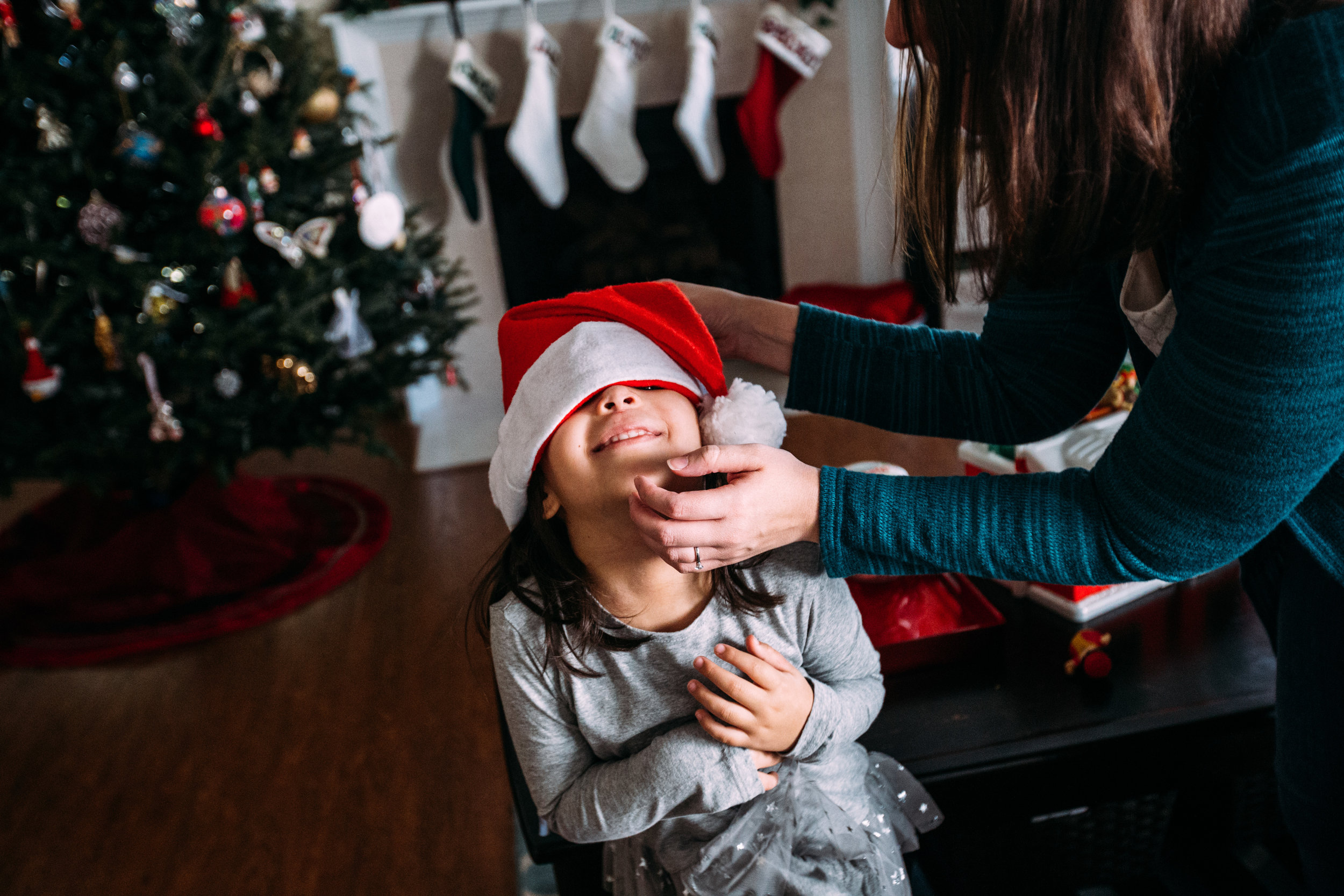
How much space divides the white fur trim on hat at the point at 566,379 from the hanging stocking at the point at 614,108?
239 cm

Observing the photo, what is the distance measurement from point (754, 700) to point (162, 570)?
1.97 metres

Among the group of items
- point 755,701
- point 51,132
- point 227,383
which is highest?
point 51,132

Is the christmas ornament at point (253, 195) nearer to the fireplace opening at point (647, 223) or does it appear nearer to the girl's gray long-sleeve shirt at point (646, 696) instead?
the fireplace opening at point (647, 223)

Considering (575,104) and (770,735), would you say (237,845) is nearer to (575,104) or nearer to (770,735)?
(770,735)

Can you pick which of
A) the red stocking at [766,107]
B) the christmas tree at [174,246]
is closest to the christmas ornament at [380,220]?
the christmas tree at [174,246]

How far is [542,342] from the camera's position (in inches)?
34.0

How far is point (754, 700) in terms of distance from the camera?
788mm

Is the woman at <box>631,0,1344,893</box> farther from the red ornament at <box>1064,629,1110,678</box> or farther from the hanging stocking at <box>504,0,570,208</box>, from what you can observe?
the hanging stocking at <box>504,0,570,208</box>

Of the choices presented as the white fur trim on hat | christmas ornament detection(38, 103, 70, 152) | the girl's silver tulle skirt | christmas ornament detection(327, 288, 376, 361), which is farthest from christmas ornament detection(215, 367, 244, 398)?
the girl's silver tulle skirt

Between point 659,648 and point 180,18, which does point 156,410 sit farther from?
point 659,648

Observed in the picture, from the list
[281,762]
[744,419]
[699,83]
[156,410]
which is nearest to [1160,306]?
[744,419]

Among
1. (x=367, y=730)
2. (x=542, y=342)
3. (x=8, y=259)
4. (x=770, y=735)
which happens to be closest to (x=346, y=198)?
(x=8, y=259)

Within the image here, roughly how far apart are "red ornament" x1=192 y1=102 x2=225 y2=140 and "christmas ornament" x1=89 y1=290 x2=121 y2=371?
0.41 meters

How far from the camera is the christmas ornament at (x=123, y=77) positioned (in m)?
1.87
